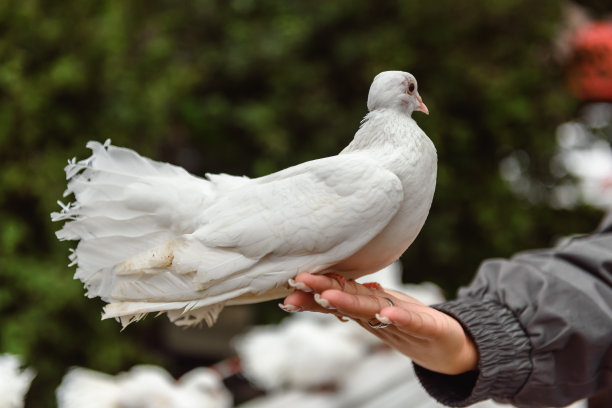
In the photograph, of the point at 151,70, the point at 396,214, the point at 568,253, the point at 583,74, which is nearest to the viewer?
the point at 396,214

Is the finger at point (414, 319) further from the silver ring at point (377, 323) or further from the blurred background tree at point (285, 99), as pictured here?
the blurred background tree at point (285, 99)

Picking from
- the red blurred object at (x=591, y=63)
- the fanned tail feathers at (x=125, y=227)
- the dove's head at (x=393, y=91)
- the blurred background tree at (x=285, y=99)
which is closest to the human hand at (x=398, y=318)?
the fanned tail feathers at (x=125, y=227)

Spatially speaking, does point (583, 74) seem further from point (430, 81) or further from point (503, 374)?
point (503, 374)

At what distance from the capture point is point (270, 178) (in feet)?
3.07

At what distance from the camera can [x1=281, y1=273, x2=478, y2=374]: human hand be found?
86cm

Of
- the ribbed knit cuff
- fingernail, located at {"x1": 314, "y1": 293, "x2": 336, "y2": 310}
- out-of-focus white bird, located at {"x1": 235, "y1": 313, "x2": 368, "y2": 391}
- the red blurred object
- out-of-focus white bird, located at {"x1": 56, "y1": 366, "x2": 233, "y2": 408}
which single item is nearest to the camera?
fingernail, located at {"x1": 314, "y1": 293, "x2": 336, "y2": 310}

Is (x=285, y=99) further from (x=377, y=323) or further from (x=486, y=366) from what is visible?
(x=377, y=323)

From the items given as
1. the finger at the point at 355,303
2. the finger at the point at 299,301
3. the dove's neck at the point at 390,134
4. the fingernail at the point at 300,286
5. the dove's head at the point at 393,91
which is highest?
the dove's head at the point at 393,91

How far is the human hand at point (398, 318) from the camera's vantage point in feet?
2.82

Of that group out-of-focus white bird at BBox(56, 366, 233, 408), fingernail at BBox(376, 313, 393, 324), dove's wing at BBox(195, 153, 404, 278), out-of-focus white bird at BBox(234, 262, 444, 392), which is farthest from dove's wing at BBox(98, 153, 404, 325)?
out-of-focus white bird at BBox(234, 262, 444, 392)

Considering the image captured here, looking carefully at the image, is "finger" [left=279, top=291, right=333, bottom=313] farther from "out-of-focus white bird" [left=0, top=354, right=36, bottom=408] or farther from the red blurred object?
the red blurred object

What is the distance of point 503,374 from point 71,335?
1791mm

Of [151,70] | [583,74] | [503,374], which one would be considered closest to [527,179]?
[583,74]

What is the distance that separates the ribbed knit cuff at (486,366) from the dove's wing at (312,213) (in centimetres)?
46
